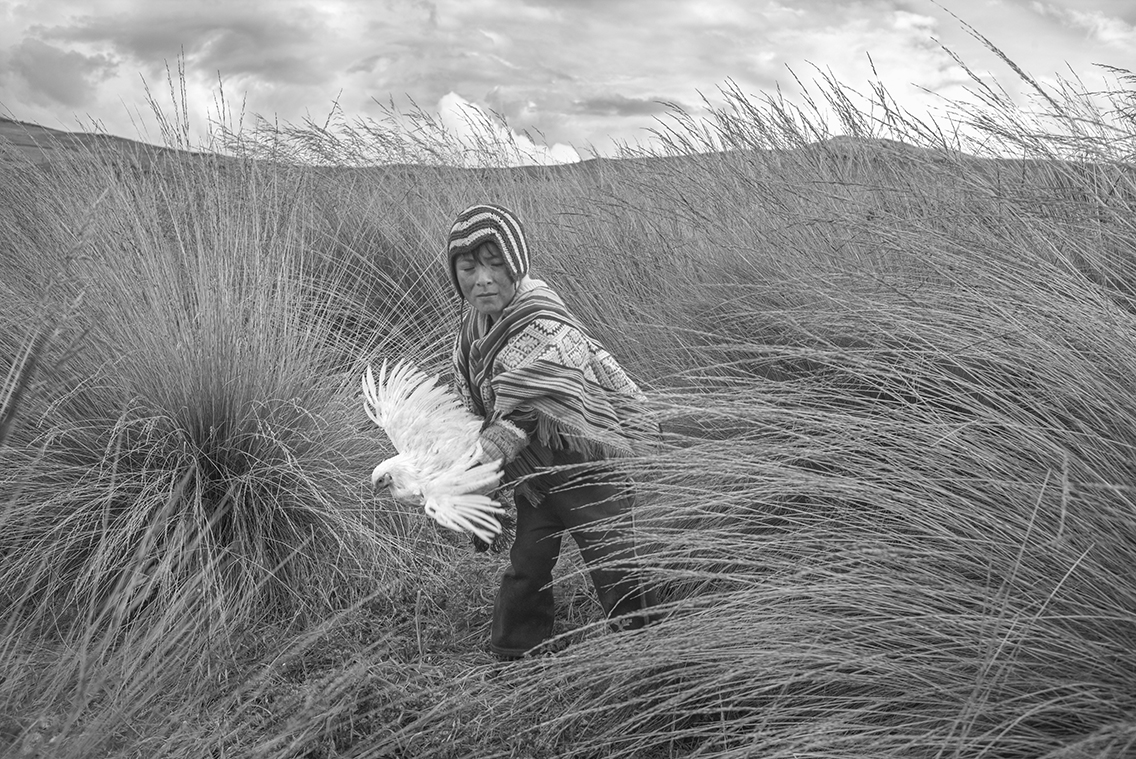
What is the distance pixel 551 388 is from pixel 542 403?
1.6 inches

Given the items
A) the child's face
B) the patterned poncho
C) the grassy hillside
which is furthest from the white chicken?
the grassy hillside

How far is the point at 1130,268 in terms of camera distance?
117 inches

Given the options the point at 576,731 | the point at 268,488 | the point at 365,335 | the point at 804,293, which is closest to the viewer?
the point at 576,731

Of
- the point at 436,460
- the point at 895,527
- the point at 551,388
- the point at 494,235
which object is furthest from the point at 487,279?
the point at 895,527

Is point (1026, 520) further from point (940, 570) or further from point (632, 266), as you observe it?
point (632, 266)

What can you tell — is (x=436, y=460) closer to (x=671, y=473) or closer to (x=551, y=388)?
(x=551, y=388)

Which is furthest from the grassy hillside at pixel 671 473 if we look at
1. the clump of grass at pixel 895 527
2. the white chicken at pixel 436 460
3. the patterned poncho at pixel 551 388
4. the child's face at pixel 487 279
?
the child's face at pixel 487 279

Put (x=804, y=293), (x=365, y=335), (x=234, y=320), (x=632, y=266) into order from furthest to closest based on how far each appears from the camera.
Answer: (x=365, y=335)
(x=632, y=266)
(x=234, y=320)
(x=804, y=293)

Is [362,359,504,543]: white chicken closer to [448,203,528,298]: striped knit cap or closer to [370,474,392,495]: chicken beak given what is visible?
[370,474,392,495]: chicken beak

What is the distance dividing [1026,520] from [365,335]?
A: 3321mm

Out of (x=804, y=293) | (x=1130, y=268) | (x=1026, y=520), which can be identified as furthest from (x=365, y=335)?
(x=1026, y=520)

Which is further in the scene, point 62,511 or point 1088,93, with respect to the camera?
point 1088,93

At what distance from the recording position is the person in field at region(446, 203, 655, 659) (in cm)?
232

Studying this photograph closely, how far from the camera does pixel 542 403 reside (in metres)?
2.33
